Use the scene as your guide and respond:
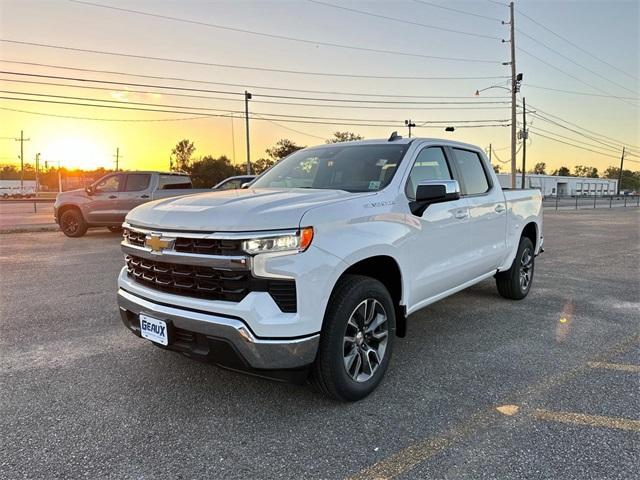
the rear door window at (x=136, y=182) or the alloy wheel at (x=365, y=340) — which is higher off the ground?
the rear door window at (x=136, y=182)

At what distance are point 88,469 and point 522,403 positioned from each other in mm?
2718

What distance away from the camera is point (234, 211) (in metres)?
2.82

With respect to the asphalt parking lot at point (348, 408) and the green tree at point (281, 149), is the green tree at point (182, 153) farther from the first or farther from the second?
the asphalt parking lot at point (348, 408)

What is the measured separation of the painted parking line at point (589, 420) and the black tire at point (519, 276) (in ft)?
9.52

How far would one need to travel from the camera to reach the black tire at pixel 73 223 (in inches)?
532

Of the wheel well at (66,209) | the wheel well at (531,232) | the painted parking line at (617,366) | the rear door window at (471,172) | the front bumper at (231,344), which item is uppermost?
the rear door window at (471,172)

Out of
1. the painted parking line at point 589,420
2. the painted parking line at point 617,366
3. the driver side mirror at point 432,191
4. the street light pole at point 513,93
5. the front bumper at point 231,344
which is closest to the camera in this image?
the front bumper at point 231,344

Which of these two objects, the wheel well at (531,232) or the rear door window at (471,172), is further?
the wheel well at (531,232)

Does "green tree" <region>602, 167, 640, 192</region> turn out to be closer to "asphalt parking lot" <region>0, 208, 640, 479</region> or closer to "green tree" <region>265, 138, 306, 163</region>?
"green tree" <region>265, 138, 306, 163</region>

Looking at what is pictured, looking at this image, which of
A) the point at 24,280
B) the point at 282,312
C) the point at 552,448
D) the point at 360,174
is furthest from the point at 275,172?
the point at 24,280

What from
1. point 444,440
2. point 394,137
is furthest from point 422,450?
point 394,137

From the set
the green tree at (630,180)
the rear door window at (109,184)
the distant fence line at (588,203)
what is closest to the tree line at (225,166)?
the distant fence line at (588,203)

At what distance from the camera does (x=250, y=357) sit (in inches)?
105

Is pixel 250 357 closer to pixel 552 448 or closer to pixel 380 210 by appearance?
pixel 380 210
